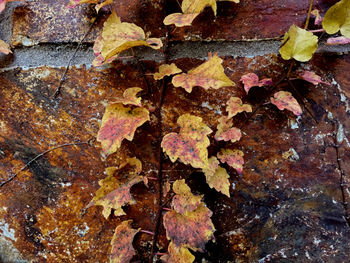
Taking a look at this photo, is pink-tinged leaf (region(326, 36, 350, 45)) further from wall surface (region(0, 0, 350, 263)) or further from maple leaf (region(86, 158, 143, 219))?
maple leaf (region(86, 158, 143, 219))

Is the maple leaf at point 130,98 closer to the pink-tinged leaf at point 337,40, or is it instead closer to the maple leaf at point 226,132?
the maple leaf at point 226,132

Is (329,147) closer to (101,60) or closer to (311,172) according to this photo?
(311,172)


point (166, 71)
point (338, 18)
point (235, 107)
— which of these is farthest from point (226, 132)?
point (338, 18)

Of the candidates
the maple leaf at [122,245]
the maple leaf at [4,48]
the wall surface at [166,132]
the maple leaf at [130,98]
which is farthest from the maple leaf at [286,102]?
the maple leaf at [4,48]

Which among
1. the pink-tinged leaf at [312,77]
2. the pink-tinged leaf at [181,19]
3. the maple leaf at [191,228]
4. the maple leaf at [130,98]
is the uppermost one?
the pink-tinged leaf at [181,19]

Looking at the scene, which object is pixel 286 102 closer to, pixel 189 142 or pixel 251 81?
pixel 251 81
